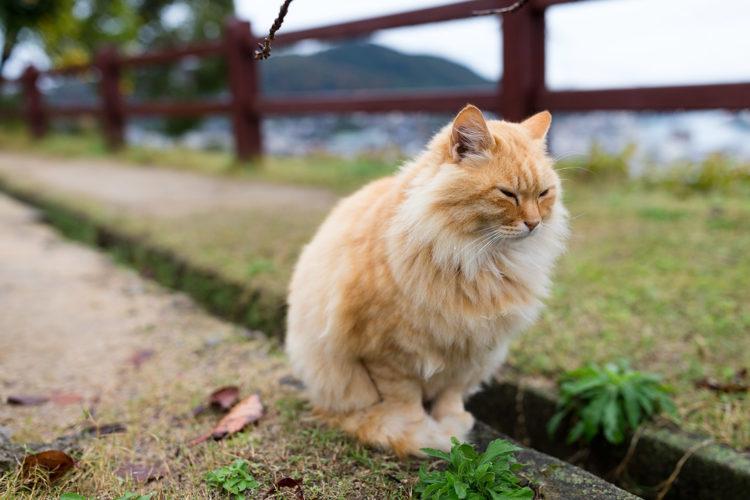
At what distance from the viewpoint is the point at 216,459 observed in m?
1.66

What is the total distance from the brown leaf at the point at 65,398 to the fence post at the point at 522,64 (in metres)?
3.07

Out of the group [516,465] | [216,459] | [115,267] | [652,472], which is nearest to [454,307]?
[516,465]

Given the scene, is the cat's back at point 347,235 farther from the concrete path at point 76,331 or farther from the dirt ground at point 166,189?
the dirt ground at point 166,189

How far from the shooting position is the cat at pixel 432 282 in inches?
62.3

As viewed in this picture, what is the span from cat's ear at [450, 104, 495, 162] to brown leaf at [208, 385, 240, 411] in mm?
1059

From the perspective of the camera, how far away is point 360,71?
19.9 ft

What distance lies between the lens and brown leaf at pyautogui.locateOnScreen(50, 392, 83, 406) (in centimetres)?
210

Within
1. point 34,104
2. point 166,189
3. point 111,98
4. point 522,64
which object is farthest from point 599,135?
point 34,104

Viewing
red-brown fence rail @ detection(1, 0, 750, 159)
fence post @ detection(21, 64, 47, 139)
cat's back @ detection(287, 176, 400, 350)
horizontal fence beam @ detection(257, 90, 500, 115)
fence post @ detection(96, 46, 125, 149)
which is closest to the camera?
cat's back @ detection(287, 176, 400, 350)

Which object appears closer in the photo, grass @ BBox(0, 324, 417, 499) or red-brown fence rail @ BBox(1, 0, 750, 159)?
grass @ BBox(0, 324, 417, 499)

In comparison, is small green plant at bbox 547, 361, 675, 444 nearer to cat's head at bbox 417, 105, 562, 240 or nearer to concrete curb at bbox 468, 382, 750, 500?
concrete curb at bbox 468, 382, 750, 500

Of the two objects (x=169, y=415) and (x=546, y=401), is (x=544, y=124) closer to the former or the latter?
(x=546, y=401)

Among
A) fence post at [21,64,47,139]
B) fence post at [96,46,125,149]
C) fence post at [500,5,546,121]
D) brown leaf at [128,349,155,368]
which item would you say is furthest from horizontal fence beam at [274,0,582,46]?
fence post at [21,64,47,139]

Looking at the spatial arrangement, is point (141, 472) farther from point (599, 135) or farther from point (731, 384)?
point (599, 135)
